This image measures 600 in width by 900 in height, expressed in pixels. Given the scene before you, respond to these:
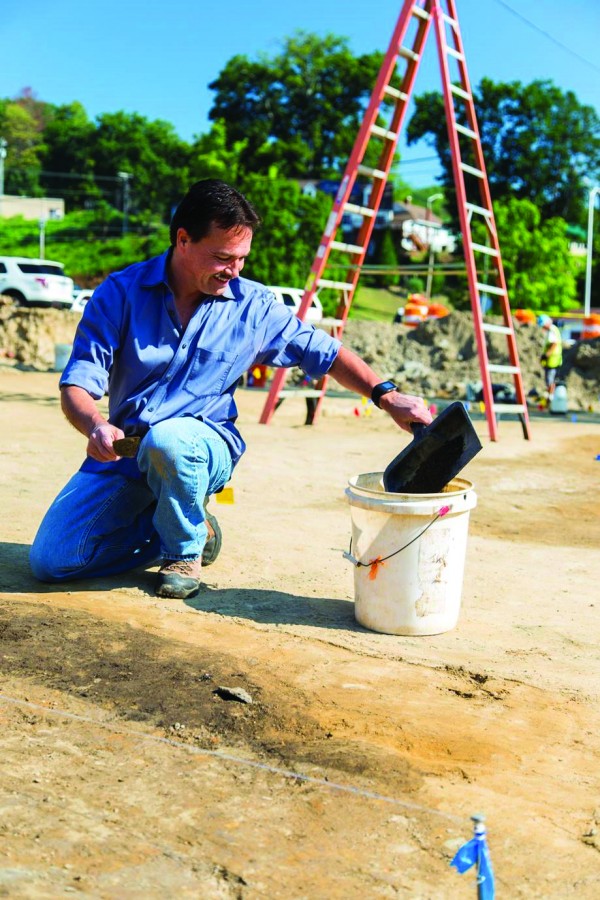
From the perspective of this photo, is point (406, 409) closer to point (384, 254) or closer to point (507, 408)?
point (507, 408)

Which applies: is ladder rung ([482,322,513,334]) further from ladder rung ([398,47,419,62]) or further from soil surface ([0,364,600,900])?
soil surface ([0,364,600,900])

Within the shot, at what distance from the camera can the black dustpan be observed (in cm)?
382

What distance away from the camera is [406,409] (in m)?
3.93

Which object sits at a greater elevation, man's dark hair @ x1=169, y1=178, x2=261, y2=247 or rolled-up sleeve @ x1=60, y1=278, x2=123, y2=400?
man's dark hair @ x1=169, y1=178, x2=261, y2=247

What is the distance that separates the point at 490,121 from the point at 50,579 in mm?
57759

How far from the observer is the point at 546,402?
15.9 m

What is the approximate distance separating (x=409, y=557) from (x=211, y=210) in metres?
1.61

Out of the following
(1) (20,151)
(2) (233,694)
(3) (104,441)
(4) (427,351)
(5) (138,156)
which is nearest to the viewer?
(2) (233,694)

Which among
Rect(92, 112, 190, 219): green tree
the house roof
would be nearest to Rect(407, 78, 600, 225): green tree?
the house roof

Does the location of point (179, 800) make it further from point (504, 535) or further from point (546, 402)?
point (546, 402)

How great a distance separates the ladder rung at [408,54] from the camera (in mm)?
9172

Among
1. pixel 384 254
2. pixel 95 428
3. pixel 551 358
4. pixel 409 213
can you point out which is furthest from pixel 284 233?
pixel 409 213

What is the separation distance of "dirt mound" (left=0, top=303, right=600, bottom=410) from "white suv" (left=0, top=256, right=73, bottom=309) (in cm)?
559

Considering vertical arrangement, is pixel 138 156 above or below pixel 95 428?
above
